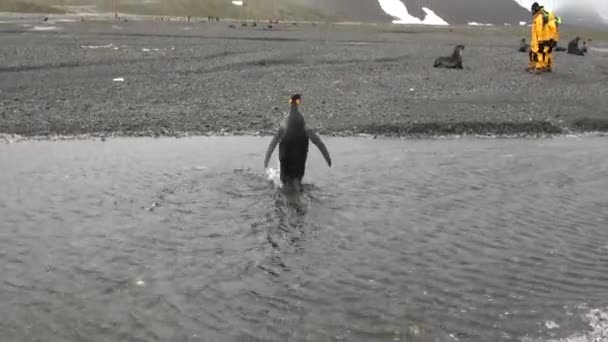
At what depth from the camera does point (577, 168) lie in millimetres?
10203

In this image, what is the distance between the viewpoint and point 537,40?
792 inches

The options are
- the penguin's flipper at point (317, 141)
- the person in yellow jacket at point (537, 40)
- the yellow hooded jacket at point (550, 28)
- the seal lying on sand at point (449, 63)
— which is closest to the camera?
the penguin's flipper at point (317, 141)

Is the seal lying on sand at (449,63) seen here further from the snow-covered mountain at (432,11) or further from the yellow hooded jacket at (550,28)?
the snow-covered mountain at (432,11)

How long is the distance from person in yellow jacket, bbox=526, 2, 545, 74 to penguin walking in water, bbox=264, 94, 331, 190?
1290cm

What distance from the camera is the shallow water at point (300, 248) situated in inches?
198

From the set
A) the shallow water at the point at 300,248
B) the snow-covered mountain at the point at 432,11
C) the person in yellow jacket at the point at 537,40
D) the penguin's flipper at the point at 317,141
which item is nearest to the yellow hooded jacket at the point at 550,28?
the person in yellow jacket at the point at 537,40

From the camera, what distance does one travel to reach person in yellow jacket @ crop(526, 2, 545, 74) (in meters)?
19.8

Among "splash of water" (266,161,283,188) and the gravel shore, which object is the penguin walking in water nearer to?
"splash of water" (266,161,283,188)

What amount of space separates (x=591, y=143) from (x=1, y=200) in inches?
382

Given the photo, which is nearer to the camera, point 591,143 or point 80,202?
point 80,202

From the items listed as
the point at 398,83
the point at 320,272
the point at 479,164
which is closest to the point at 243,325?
the point at 320,272

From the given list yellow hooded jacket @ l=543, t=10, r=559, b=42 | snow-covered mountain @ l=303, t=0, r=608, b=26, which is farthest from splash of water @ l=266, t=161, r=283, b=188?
snow-covered mountain @ l=303, t=0, r=608, b=26

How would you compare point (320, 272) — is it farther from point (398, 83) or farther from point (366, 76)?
point (366, 76)

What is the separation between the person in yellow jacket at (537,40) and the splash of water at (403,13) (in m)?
91.0
